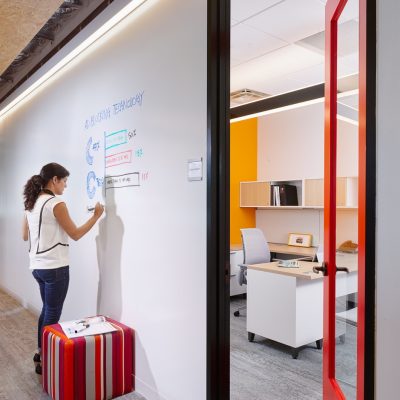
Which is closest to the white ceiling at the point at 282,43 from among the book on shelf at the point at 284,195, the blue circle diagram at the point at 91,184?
the book on shelf at the point at 284,195

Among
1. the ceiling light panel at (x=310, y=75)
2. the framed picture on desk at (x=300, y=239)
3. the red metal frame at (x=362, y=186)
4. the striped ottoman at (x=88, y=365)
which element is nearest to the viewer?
the red metal frame at (x=362, y=186)

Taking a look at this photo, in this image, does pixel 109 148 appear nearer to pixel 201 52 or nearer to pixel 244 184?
pixel 201 52

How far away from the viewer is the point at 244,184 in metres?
5.96

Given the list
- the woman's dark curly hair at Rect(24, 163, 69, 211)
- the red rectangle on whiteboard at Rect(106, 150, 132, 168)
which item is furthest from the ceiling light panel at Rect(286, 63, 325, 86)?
the woman's dark curly hair at Rect(24, 163, 69, 211)

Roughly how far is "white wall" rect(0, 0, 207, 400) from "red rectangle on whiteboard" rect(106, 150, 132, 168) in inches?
2.7

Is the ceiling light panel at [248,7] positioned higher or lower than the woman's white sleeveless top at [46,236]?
higher

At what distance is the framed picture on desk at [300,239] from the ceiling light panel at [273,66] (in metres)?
2.17

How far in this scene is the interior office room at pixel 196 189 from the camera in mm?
1221

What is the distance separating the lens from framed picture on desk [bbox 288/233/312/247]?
5.28 meters

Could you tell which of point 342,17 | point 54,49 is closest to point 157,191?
point 342,17

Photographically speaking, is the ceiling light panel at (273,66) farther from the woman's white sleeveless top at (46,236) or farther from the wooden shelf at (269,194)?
the woman's white sleeveless top at (46,236)

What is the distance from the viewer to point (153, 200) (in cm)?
248

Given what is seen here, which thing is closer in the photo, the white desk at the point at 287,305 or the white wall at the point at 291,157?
the white desk at the point at 287,305
